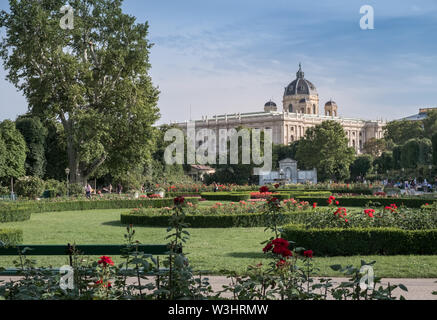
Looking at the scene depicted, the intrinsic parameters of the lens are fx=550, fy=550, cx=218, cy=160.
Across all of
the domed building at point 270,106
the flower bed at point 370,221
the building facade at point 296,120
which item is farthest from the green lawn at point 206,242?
the domed building at point 270,106

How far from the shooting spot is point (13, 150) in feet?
112

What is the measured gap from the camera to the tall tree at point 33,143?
1401 inches

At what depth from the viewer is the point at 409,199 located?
22438 millimetres

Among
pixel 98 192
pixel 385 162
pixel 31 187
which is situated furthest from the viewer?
pixel 385 162

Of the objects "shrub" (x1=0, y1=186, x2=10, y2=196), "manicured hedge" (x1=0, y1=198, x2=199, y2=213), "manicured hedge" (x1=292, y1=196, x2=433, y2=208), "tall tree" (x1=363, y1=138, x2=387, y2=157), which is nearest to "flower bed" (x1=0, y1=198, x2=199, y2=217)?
"manicured hedge" (x1=0, y1=198, x2=199, y2=213)

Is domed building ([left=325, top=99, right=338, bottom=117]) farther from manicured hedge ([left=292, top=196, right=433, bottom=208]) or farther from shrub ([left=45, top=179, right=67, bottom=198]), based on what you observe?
manicured hedge ([left=292, top=196, right=433, bottom=208])

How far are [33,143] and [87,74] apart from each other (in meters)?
11.6

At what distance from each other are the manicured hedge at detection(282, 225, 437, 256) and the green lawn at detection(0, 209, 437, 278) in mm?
325

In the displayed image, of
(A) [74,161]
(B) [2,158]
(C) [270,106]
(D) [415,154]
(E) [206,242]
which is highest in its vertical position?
(C) [270,106]

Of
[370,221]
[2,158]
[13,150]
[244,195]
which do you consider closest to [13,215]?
[370,221]

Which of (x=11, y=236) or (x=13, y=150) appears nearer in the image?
(x=11, y=236)

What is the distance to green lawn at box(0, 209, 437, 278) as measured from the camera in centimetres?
838

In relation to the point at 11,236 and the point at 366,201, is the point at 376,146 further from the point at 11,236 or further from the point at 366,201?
the point at 11,236

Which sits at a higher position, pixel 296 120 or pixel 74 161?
pixel 296 120
